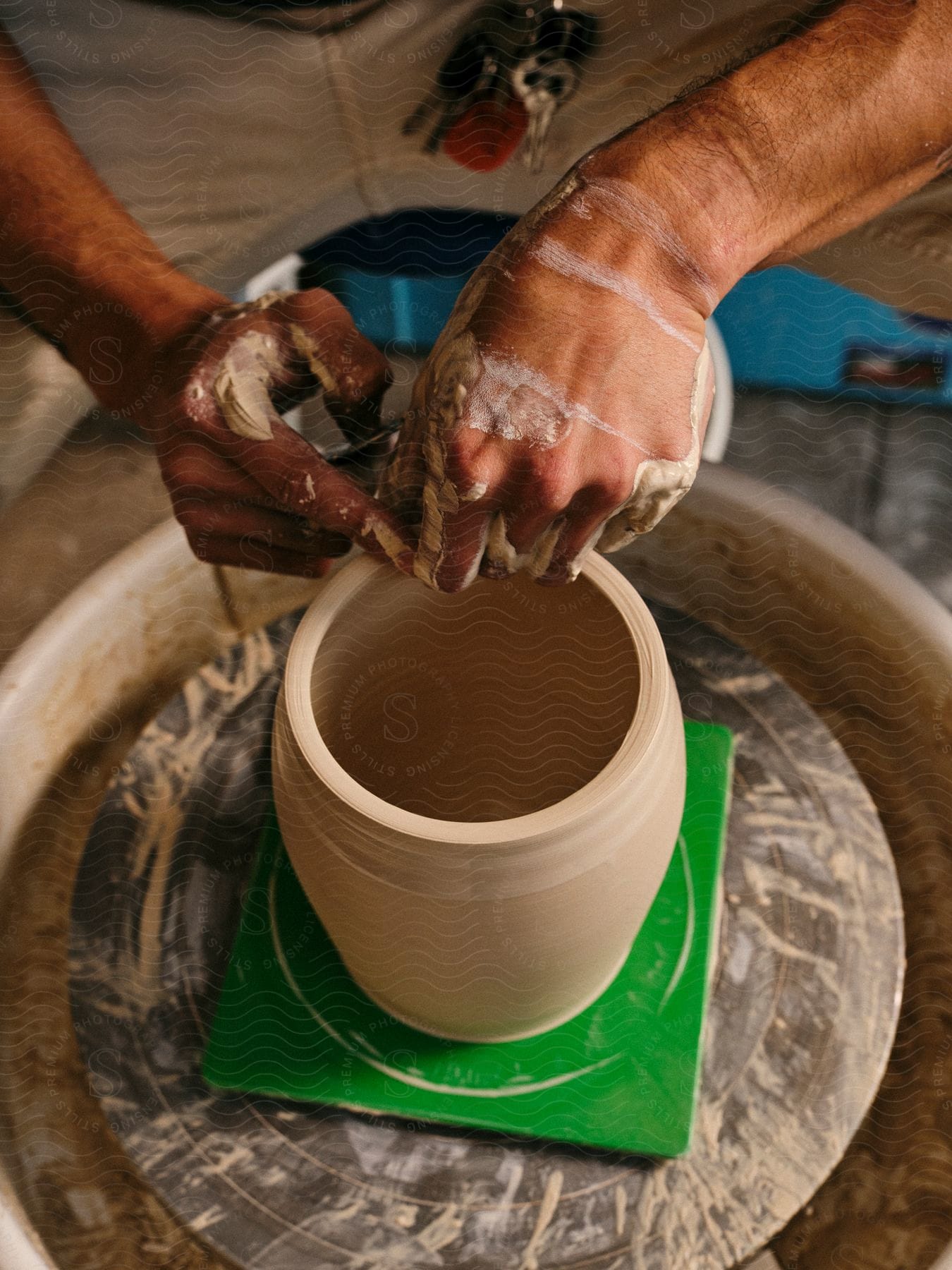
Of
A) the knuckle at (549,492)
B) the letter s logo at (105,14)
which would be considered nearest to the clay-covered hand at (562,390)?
the knuckle at (549,492)

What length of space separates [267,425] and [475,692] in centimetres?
32

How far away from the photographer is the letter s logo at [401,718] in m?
0.86

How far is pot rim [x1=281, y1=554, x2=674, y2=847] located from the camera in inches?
24.2

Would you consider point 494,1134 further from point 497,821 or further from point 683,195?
point 683,195

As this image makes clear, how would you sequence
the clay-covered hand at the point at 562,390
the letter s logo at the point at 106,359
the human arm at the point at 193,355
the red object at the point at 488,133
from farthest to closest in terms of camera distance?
the red object at the point at 488,133 → the letter s logo at the point at 106,359 → the human arm at the point at 193,355 → the clay-covered hand at the point at 562,390

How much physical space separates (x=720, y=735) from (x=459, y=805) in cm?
28

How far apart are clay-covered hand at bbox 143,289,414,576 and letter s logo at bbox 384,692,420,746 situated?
147 millimetres

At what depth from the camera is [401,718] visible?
0.88m

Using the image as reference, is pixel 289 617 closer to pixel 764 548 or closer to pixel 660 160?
pixel 764 548

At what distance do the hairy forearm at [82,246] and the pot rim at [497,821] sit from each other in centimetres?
27

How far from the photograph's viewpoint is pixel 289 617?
1.12m

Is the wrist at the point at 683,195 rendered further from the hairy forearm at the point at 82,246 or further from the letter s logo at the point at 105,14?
the letter s logo at the point at 105,14

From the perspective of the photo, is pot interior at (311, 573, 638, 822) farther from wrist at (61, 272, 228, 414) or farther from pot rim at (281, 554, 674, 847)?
wrist at (61, 272, 228, 414)

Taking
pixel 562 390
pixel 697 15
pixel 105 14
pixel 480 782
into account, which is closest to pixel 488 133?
pixel 697 15
